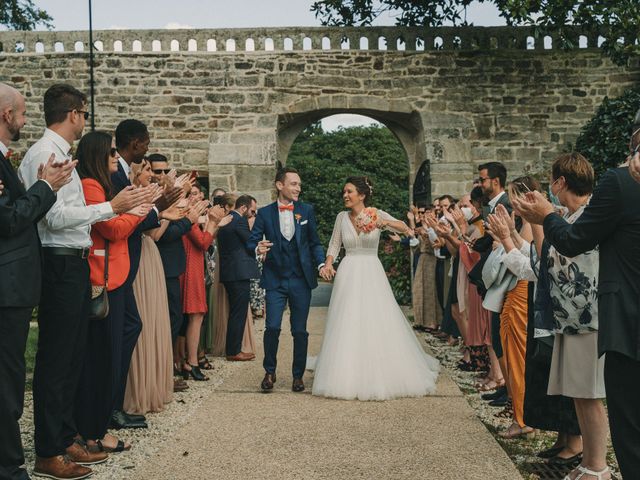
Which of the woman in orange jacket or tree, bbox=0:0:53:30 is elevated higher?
tree, bbox=0:0:53:30

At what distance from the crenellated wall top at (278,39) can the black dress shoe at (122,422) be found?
9337 mm

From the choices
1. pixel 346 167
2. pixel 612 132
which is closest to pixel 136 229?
pixel 612 132

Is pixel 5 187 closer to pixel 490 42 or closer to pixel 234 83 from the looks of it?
pixel 234 83

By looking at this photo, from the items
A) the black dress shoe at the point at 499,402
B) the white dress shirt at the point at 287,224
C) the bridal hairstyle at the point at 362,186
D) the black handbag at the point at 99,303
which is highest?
the bridal hairstyle at the point at 362,186

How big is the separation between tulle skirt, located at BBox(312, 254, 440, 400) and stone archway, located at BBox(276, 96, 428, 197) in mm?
6701

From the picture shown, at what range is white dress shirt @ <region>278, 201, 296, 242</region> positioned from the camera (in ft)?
22.7

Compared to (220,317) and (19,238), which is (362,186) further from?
(19,238)

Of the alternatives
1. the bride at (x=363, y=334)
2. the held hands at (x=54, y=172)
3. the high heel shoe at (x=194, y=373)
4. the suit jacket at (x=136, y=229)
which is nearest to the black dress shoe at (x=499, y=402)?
the bride at (x=363, y=334)

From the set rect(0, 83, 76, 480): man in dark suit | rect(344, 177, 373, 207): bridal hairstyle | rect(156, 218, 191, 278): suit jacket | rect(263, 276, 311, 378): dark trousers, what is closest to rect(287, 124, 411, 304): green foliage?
rect(344, 177, 373, 207): bridal hairstyle

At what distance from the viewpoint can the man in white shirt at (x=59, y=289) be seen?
4020 mm

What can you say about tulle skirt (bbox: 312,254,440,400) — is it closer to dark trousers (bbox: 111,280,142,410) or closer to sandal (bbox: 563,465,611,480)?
dark trousers (bbox: 111,280,142,410)

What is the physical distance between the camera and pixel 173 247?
640cm

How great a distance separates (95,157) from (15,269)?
120cm

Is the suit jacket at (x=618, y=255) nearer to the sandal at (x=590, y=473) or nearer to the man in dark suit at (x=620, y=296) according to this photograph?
the man in dark suit at (x=620, y=296)
